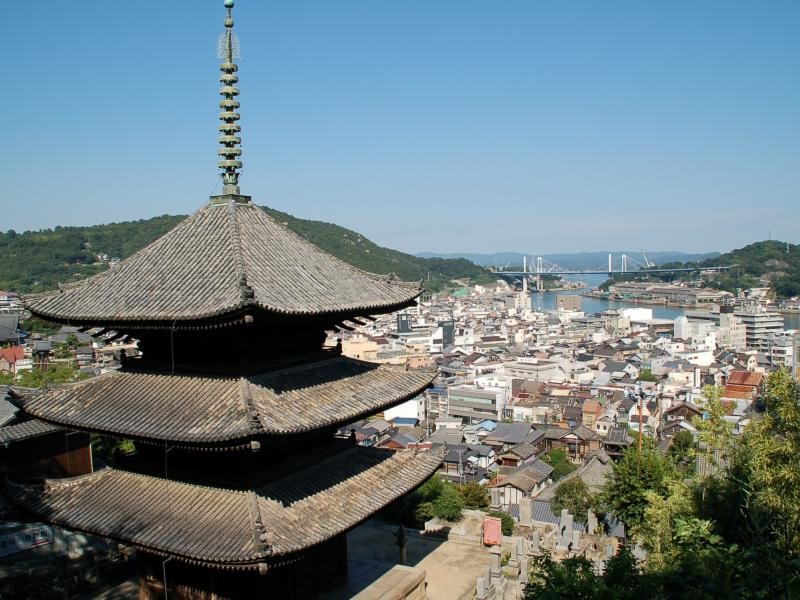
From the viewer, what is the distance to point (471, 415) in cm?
8144

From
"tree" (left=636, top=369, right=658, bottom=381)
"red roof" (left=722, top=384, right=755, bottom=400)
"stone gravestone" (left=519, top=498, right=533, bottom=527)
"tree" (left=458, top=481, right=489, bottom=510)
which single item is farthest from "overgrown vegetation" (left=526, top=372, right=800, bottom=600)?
"tree" (left=636, top=369, right=658, bottom=381)

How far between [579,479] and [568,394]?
43.0 meters

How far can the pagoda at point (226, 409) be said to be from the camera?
478 inches

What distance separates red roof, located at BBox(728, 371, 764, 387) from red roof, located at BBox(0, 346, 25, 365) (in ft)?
289

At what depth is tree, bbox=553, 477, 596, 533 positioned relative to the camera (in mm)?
39656

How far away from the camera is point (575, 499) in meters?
41.6

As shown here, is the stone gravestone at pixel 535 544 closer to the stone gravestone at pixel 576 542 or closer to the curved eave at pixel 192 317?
the stone gravestone at pixel 576 542

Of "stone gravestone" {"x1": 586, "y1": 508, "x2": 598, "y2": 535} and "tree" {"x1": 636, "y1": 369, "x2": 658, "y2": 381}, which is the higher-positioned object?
"stone gravestone" {"x1": 586, "y1": 508, "x2": 598, "y2": 535}

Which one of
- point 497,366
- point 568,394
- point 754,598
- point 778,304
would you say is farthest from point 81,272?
point 778,304

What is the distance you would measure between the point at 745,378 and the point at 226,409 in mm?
87935

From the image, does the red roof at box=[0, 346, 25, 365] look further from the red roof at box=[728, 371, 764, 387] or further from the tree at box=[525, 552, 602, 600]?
the red roof at box=[728, 371, 764, 387]

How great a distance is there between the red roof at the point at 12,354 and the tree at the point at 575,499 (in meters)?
64.5

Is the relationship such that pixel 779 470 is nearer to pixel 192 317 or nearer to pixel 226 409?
pixel 226 409

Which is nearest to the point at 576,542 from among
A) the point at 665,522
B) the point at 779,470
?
the point at 665,522
